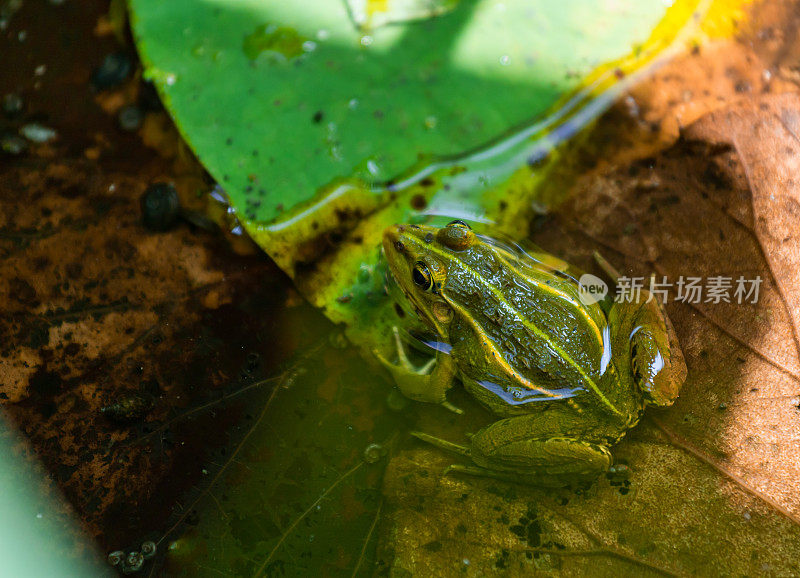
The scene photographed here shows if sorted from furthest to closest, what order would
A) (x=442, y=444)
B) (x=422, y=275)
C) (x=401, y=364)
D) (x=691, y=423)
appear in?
(x=401, y=364), (x=442, y=444), (x=422, y=275), (x=691, y=423)

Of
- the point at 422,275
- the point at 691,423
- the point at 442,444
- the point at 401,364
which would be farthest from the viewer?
the point at 401,364

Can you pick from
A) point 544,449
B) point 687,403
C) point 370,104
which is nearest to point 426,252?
point 370,104

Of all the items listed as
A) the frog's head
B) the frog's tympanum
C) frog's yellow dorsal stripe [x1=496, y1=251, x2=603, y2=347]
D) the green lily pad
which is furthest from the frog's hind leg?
the green lily pad

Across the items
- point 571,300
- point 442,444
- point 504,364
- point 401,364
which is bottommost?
point 442,444

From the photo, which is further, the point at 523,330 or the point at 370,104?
the point at 370,104

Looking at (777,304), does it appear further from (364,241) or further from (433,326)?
(364,241)

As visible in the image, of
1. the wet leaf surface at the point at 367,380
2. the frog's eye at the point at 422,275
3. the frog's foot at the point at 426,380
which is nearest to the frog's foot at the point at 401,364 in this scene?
the frog's foot at the point at 426,380

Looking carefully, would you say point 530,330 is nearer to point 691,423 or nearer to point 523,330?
point 523,330

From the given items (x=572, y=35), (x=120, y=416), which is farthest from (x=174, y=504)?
(x=572, y=35)
